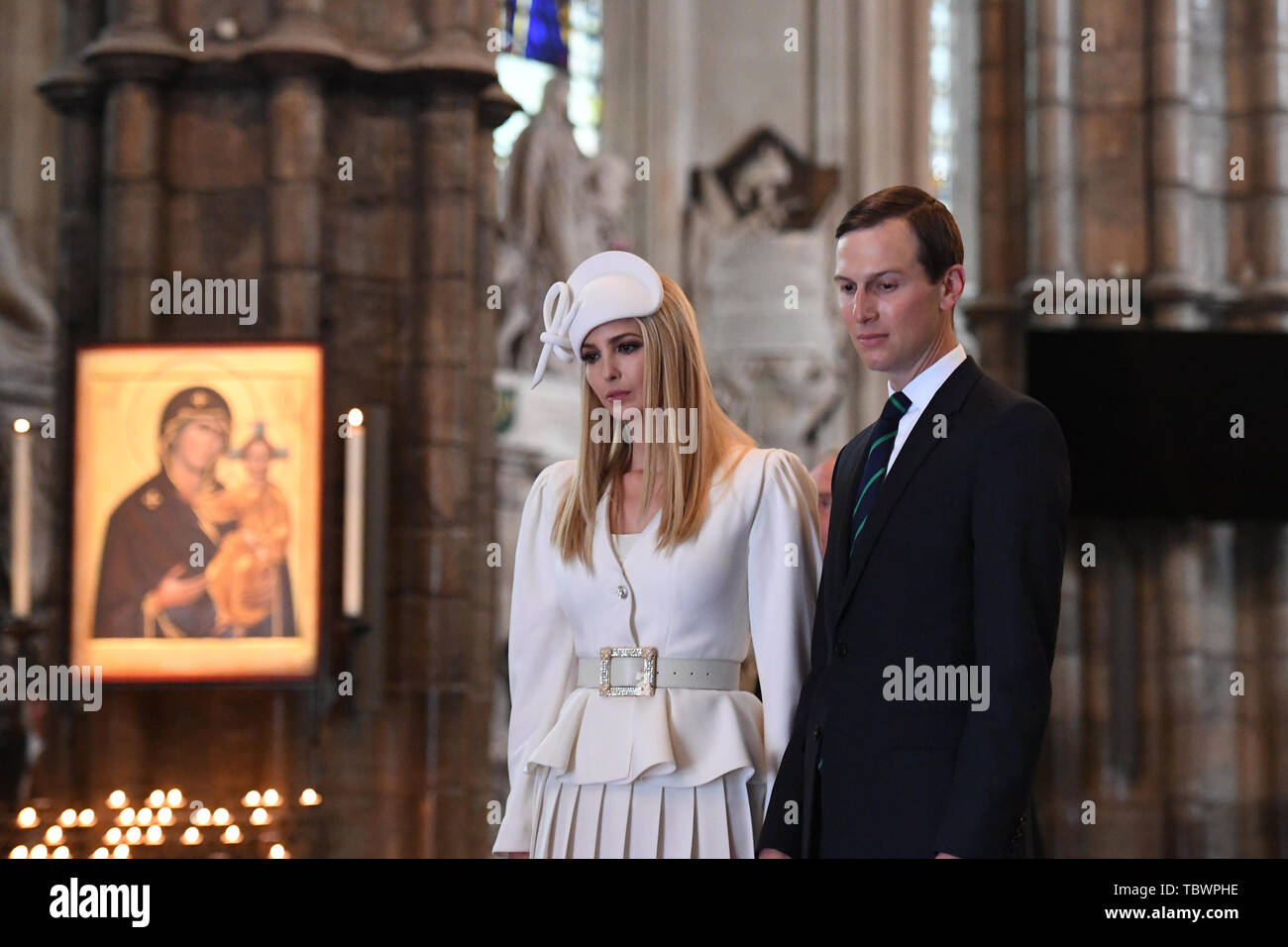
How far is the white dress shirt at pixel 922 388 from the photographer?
10.2 ft

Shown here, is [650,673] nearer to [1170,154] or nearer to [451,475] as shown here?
[451,475]

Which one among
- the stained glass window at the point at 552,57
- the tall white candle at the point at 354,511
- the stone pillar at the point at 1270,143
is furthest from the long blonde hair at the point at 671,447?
the stained glass window at the point at 552,57

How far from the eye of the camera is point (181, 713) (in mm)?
6852

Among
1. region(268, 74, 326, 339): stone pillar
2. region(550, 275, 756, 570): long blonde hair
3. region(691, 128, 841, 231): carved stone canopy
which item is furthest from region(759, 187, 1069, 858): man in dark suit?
region(691, 128, 841, 231): carved stone canopy

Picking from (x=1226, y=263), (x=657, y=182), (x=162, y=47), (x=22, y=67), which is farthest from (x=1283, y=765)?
(x=22, y=67)

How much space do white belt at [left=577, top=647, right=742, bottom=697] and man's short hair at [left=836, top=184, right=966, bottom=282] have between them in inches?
32.9

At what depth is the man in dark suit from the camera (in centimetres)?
282

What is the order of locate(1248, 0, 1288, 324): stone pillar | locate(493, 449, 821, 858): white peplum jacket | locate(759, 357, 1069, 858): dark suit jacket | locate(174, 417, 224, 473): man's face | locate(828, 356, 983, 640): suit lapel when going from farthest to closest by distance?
locate(1248, 0, 1288, 324): stone pillar, locate(174, 417, 224, 473): man's face, locate(493, 449, 821, 858): white peplum jacket, locate(828, 356, 983, 640): suit lapel, locate(759, 357, 1069, 858): dark suit jacket

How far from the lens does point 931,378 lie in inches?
122

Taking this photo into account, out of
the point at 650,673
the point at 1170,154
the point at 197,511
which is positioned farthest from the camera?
the point at 1170,154

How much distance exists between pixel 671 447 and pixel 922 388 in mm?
468

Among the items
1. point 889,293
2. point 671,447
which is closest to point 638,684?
point 671,447

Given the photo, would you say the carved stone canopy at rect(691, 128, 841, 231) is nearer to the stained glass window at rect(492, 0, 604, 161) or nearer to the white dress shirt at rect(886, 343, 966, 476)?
the stained glass window at rect(492, 0, 604, 161)
